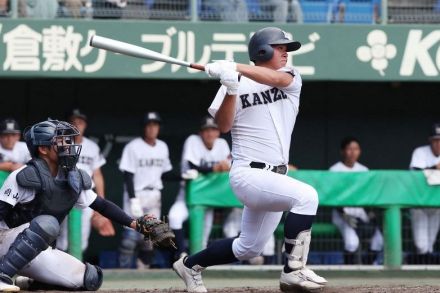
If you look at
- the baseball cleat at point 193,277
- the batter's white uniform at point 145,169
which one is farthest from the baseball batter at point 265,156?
the batter's white uniform at point 145,169

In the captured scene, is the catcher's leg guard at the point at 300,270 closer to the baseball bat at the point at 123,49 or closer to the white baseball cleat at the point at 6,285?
the baseball bat at the point at 123,49

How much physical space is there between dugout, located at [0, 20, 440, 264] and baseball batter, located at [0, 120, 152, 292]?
3.37 m

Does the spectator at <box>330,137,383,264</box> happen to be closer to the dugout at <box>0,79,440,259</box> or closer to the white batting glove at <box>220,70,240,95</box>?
the dugout at <box>0,79,440,259</box>

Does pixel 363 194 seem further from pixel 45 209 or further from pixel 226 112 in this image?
pixel 45 209

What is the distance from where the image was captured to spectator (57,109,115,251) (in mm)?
8977

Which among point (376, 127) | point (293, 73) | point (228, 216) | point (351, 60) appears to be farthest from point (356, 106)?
point (293, 73)

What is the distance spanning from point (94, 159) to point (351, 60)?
251 cm

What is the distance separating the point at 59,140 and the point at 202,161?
3454 mm

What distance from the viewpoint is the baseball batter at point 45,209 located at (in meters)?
5.69

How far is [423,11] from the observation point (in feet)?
32.3

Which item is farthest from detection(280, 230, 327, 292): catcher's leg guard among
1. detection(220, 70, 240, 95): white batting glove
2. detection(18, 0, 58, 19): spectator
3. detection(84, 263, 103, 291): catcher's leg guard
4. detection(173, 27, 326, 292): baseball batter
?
detection(18, 0, 58, 19): spectator

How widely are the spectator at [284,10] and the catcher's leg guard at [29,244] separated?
14.7ft

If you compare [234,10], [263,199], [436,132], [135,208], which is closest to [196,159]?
[135,208]

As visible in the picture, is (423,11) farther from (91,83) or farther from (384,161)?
(91,83)
